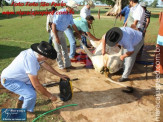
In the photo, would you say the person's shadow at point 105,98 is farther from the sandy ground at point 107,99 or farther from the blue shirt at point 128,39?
the blue shirt at point 128,39

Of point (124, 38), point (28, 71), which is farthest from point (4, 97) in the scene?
point (124, 38)

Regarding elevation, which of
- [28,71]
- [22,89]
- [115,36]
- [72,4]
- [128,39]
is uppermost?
[72,4]

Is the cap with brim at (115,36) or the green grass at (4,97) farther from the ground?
the cap with brim at (115,36)

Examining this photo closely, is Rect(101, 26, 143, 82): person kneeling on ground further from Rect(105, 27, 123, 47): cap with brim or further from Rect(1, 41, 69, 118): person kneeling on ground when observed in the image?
Rect(1, 41, 69, 118): person kneeling on ground

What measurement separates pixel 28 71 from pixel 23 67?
24 cm

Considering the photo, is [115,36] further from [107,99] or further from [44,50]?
[44,50]

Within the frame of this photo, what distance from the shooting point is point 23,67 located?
3.06 m

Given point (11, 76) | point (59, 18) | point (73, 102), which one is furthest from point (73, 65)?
point (11, 76)

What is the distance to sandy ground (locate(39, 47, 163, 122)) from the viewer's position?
3599mm
